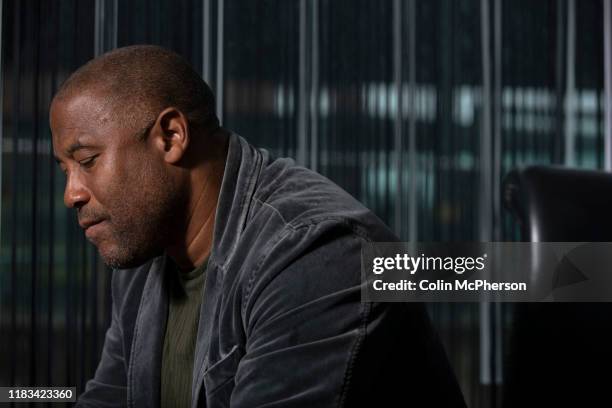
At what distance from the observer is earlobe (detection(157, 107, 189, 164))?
1030 mm

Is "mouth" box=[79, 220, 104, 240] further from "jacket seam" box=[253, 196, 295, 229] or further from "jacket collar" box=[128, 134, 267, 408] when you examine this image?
"jacket seam" box=[253, 196, 295, 229]

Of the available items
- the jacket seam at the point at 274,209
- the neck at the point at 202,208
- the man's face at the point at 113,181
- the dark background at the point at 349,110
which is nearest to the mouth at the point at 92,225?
the man's face at the point at 113,181

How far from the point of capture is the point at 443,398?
3.22 ft

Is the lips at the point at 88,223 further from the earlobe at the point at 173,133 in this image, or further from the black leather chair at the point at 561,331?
the black leather chair at the point at 561,331

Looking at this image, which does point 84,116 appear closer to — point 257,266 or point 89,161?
point 89,161

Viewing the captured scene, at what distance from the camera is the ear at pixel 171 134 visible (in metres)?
1.03

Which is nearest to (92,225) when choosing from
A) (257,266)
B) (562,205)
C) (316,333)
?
(257,266)

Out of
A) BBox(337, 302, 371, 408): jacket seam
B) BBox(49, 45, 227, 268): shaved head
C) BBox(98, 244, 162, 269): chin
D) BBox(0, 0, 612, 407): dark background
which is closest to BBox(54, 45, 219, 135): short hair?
BBox(49, 45, 227, 268): shaved head

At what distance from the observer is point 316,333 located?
0.85 meters

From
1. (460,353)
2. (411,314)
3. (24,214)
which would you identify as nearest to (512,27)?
(460,353)

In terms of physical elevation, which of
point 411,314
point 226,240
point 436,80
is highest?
point 436,80

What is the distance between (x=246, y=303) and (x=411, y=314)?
0.23 meters

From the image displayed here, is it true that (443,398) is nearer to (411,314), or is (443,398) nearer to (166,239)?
(411,314)

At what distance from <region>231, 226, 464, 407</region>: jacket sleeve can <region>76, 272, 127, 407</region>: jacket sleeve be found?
45 centimetres
